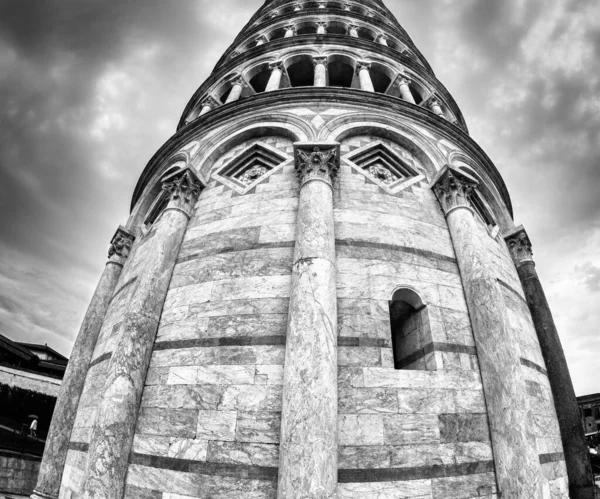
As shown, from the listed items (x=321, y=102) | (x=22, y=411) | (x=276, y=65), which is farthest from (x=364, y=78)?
(x=22, y=411)

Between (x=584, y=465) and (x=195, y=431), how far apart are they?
6.66 metres

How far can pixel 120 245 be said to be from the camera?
861 cm

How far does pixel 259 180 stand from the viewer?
6.77m

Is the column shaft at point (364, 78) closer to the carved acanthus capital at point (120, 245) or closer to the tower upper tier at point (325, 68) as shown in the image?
the tower upper tier at point (325, 68)

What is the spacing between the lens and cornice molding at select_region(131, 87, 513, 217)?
7781mm

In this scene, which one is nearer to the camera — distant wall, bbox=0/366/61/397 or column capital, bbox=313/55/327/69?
column capital, bbox=313/55/327/69

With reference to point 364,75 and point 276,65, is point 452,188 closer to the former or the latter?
point 364,75

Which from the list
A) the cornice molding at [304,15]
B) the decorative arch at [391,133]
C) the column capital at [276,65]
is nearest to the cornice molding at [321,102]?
the decorative arch at [391,133]

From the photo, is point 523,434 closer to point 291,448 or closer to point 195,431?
point 291,448

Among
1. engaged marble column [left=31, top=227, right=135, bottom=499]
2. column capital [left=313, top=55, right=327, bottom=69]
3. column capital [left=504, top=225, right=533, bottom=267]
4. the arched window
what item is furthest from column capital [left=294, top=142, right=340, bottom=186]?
column capital [left=313, top=55, right=327, bottom=69]

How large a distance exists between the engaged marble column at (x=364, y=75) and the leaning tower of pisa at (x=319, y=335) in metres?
1.82

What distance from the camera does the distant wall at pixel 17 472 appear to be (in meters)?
8.33

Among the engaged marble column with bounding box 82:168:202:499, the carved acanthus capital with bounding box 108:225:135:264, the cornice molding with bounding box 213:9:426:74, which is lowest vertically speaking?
the engaged marble column with bounding box 82:168:202:499

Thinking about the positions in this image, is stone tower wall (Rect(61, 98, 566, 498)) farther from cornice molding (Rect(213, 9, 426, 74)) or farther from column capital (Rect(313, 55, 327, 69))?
cornice molding (Rect(213, 9, 426, 74))
